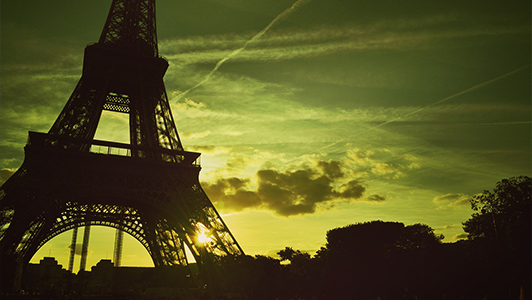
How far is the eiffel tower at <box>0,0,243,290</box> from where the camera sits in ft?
90.0

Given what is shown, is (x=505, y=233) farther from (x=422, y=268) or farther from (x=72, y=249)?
(x=72, y=249)

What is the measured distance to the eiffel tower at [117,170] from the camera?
27422 millimetres

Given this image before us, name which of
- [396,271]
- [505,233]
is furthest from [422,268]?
[505,233]

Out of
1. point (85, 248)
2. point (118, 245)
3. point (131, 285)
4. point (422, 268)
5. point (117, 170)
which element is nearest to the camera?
point (117, 170)

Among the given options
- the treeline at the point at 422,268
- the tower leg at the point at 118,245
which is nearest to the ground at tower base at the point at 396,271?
the treeline at the point at 422,268

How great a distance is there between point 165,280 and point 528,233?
114ft

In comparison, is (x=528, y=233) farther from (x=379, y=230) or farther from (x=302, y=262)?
(x=302, y=262)

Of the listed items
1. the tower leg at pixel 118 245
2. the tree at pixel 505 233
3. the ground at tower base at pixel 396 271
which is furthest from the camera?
the tower leg at pixel 118 245

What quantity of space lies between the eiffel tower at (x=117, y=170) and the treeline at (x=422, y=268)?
422 cm

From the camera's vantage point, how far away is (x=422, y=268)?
34031 mm

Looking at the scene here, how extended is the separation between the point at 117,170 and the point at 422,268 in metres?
28.2

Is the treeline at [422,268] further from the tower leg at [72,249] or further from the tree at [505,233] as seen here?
the tower leg at [72,249]

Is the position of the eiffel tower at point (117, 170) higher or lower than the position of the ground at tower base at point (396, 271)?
higher

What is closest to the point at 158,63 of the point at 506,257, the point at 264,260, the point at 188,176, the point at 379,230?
the point at 188,176
